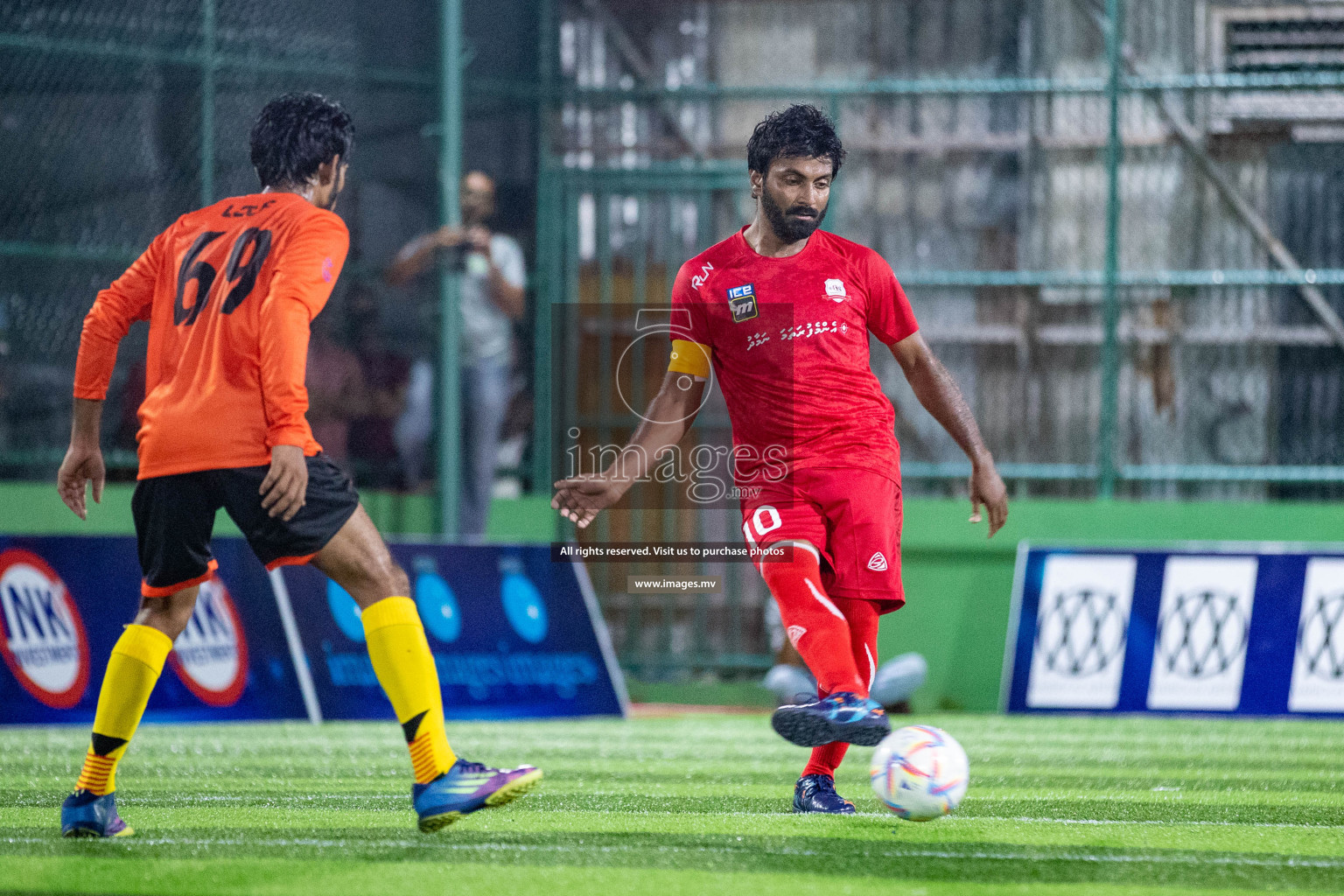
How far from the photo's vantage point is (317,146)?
13.6ft

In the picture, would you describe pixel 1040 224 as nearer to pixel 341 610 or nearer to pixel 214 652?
pixel 341 610

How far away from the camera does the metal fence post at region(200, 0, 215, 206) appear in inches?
373

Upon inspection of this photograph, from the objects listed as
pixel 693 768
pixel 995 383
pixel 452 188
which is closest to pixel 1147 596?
pixel 995 383

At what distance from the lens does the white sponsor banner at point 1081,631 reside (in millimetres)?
9039

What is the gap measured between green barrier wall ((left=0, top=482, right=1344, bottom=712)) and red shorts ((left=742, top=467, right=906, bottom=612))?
17.7ft

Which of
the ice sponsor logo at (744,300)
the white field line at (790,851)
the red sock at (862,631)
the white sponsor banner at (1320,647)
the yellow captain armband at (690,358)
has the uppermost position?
the ice sponsor logo at (744,300)

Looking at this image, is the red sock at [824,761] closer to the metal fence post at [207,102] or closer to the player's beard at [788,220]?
the player's beard at [788,220]

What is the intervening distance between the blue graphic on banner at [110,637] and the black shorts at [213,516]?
4.06 metres

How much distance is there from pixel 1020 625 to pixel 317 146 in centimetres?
634

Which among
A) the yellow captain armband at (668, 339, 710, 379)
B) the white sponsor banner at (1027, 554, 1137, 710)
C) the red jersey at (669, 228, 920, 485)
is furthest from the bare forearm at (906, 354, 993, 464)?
the white sponsor banner at (1027, 554, 1137, 710)

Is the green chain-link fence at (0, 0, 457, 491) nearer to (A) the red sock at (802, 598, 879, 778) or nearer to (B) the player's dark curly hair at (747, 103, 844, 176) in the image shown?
(B) the player's dark curly hair at (747, 103, 844, 176)

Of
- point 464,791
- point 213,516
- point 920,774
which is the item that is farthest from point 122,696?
point 920,774

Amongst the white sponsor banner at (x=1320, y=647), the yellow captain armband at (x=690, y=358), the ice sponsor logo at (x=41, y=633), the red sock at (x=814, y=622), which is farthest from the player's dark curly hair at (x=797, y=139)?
the white sponsor banner at (x=1320, y=647)

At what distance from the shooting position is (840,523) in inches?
180
